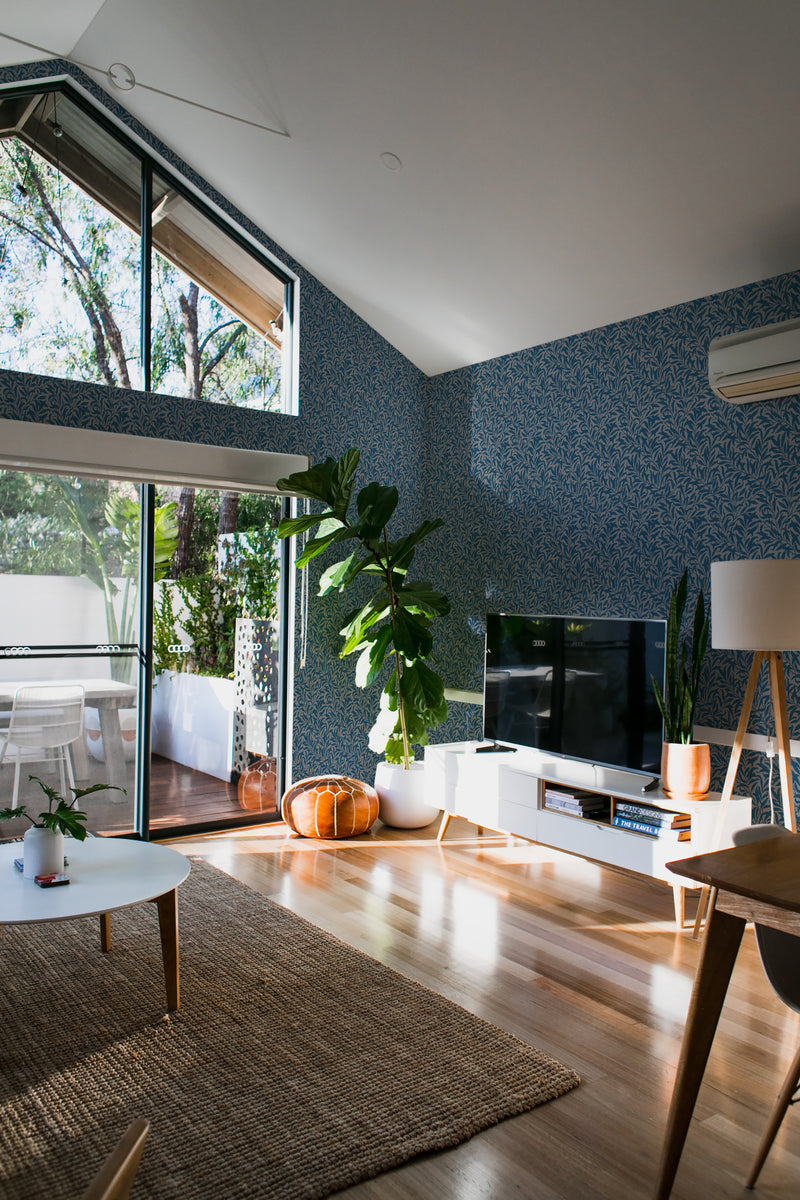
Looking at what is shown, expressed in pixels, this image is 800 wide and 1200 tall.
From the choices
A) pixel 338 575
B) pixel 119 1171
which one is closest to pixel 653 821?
pixel 338 575

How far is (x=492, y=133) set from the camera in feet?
11.7

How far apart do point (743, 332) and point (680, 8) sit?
4.23 ft

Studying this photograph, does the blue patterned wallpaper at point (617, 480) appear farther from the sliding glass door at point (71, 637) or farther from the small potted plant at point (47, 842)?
the small potted plant at point (47, 842)

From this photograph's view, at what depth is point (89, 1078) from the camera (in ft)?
7.85

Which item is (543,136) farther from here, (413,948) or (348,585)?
(413,948)

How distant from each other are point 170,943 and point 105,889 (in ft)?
0.86

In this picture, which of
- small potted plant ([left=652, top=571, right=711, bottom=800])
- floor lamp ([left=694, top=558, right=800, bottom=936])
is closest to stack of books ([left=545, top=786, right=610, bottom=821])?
small potted plant ([left=652, top=571, right=711, bottom=800])

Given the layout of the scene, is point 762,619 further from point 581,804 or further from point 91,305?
point 91,305

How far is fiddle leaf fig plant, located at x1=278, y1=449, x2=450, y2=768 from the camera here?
4.75 m

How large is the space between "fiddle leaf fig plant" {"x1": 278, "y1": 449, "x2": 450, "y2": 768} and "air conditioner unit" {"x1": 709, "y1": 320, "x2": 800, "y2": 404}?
5.30ft

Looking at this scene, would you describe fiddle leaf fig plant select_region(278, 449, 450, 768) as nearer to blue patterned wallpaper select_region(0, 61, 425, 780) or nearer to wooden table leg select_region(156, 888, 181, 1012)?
blue patterned wallpaper select_region(0, 61, 425, 780)

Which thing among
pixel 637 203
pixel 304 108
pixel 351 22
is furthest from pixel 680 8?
pixel 304 108

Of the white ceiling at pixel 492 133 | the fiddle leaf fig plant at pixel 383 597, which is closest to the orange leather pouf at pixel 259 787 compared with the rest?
the fiddle leaf fig plant at pixel 383 597

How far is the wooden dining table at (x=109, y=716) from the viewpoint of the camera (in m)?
4.58
